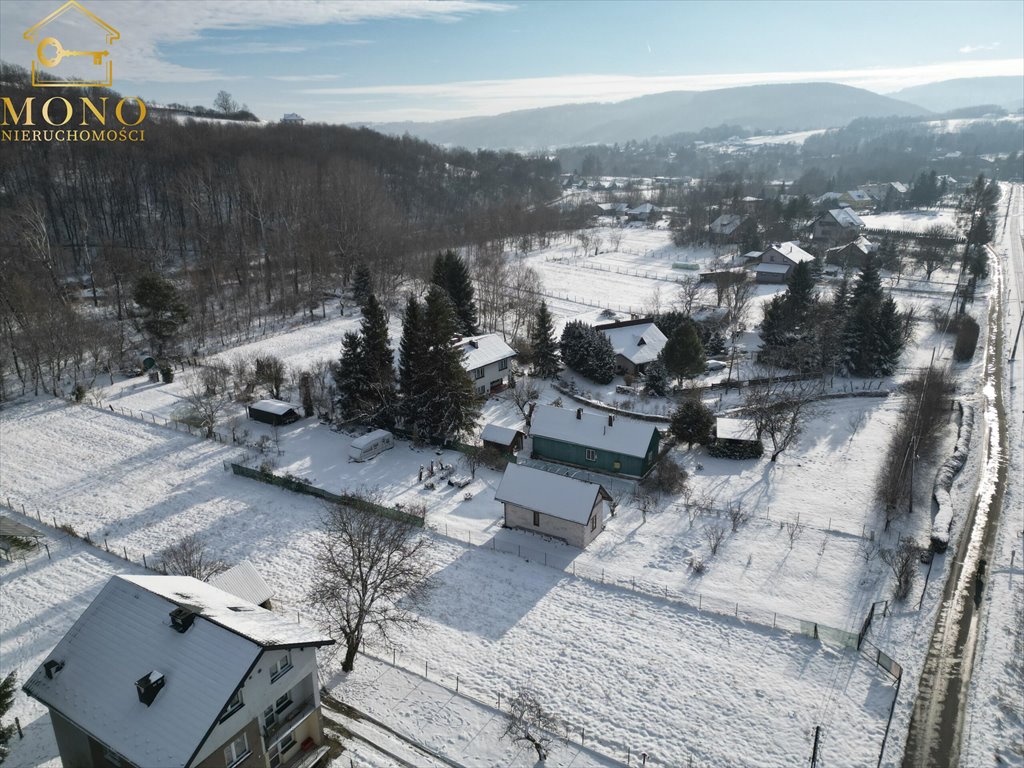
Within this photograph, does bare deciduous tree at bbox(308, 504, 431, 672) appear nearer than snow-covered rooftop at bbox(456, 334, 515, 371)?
Yes

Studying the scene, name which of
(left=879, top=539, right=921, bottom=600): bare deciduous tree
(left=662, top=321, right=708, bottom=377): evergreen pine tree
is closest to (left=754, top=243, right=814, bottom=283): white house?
(left=662, top=321, right=708, bottom=377): evergreen pine tree

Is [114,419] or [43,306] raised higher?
[43,306]

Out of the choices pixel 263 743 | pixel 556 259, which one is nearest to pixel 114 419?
pixel 263 743

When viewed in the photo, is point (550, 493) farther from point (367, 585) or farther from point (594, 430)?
point (367, 585)

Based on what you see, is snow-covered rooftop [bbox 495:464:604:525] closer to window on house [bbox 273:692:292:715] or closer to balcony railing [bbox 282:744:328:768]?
balcony railing [bbox 282:744:328:768]

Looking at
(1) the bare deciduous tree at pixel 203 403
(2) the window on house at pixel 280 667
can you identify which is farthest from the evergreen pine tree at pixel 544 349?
(2) the window on house at pixel 280 667

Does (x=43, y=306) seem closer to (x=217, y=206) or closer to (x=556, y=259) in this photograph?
(x=217, y=206)

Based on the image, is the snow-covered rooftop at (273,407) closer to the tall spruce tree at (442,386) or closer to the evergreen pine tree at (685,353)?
the tall spruce tree at (442,386)

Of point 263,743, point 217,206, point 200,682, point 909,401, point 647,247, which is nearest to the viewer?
point 200,682
